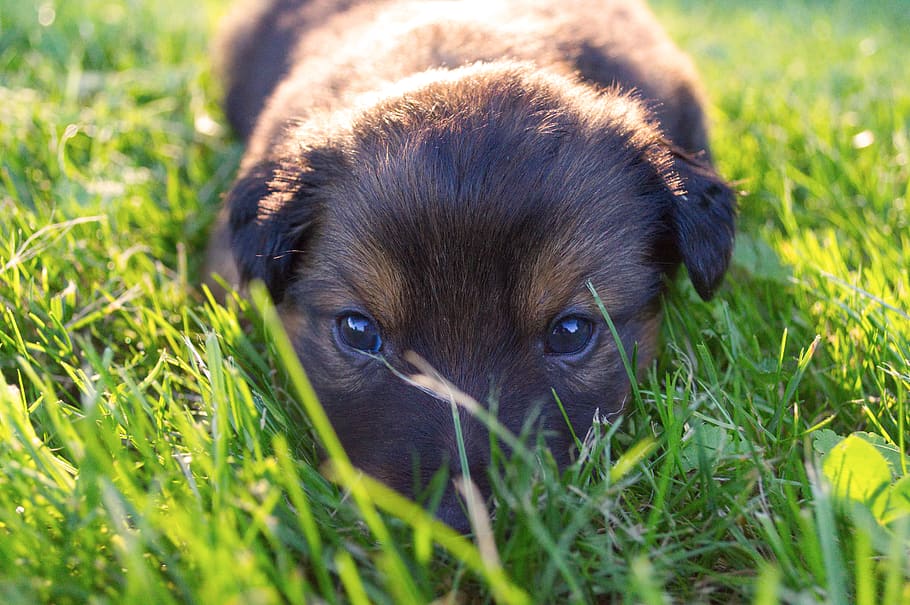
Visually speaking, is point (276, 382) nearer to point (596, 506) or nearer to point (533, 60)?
point (596, 506)

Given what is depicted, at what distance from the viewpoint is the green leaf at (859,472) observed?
1565 millimetres

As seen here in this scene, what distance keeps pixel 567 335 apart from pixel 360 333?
0.57 meters

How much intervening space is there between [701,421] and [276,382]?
1.15m

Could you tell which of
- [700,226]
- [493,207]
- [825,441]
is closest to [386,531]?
[493,207]

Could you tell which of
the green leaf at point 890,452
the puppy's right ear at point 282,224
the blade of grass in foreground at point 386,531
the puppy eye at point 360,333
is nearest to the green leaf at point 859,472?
the green leaf at point 890,452

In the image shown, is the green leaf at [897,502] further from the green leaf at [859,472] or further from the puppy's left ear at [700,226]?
the puppy's left ear at [700,226]

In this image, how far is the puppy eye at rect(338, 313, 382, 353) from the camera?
7.09 ft

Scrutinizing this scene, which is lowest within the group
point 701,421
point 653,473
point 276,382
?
point 276,382

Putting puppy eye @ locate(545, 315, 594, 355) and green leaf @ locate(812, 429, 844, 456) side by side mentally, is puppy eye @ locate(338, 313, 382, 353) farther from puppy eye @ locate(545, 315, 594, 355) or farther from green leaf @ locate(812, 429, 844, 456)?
green leaf @ locate(812, 429, 844, 456)

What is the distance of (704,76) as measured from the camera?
204 inches

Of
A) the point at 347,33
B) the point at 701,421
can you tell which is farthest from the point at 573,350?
the point at 347,33

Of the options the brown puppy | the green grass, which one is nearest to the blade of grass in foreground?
the green grass

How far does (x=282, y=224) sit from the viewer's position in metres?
2.35

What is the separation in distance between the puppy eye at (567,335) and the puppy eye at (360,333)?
0.47 m
